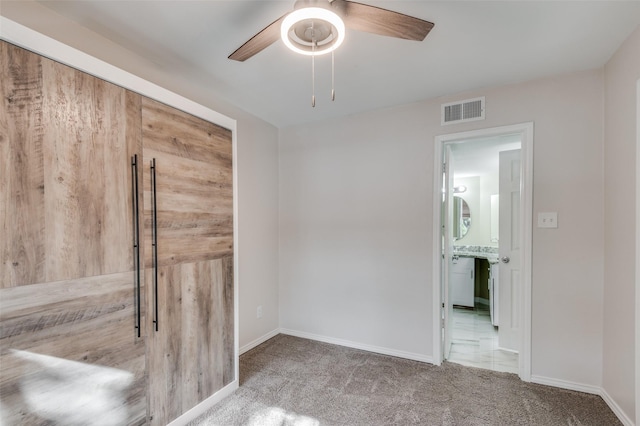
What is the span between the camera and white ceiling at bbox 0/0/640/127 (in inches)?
65.1

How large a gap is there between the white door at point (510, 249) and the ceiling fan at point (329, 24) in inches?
89.4

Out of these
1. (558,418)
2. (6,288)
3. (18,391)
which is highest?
(6,288)

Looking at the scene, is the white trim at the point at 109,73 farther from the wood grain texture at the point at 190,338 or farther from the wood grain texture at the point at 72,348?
the wood grain texture at the point at 72,348

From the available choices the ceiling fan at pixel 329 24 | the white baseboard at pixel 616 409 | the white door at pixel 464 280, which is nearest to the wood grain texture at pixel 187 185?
the ceiling fan at pixel 329 24

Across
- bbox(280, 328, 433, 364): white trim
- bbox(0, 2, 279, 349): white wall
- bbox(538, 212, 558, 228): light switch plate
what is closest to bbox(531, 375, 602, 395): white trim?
bbox(280, 328, 433, 364): white trim

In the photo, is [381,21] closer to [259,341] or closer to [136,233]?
[136,233]

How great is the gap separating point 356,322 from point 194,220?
2.04m

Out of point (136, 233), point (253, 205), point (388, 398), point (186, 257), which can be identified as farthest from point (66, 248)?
point (388, 398)

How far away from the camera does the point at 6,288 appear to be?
47.3 inches

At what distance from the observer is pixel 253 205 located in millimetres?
3246

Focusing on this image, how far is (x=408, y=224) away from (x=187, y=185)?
2.01 metres

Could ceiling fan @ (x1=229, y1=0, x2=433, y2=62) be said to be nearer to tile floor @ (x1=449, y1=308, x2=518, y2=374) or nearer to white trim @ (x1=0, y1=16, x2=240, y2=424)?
white trim @ (x1=0, y1=16, x2=240, y2=424)

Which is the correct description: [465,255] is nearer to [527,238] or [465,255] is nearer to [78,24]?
[527,238]

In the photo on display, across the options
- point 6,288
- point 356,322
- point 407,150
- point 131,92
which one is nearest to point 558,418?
point 356,322
